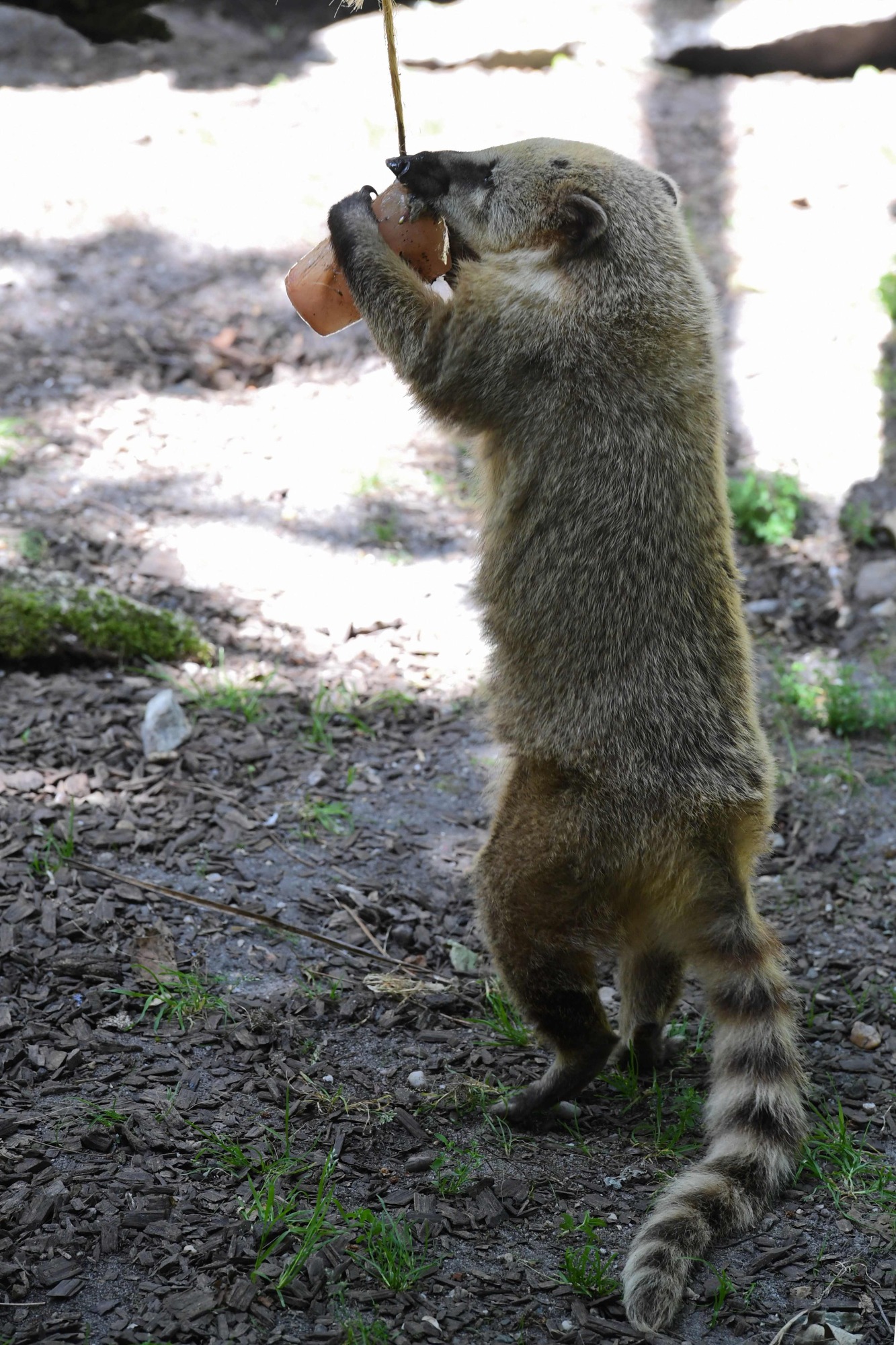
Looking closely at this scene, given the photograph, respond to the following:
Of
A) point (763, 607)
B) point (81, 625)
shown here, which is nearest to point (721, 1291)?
point (81, 625)

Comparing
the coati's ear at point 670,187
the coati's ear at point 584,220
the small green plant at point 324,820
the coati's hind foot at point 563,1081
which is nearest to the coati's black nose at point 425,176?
the coati's ear at point 584,220

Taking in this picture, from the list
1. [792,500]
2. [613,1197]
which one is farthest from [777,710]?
[613,1197]

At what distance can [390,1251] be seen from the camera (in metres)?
2.89

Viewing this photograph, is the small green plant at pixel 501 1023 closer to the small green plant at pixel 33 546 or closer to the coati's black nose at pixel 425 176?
the coati's black nose at pixel 425 176

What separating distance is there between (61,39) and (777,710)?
8.59m

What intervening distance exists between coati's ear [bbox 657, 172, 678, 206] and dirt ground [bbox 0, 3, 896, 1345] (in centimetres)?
131

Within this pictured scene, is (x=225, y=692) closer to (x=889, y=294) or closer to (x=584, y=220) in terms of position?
(x=584, y=220)

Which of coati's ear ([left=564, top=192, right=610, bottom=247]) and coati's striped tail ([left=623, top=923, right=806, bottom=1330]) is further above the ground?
coati's ear ([left=564, top=192, right=610, bottom=247])

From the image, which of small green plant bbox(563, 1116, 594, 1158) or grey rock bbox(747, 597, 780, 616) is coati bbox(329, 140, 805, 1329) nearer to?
small green plant bbox(563, 1116, 594, 1158)

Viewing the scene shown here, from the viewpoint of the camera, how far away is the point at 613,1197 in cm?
325

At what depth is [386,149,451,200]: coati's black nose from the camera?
3.77m

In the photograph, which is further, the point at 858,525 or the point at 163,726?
the point at 858,525

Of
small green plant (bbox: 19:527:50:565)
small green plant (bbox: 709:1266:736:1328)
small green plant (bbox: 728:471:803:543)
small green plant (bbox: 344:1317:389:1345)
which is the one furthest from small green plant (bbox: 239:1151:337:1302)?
small green plant (bbox: 728:471:803:543)

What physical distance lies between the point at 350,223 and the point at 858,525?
12.3ft
